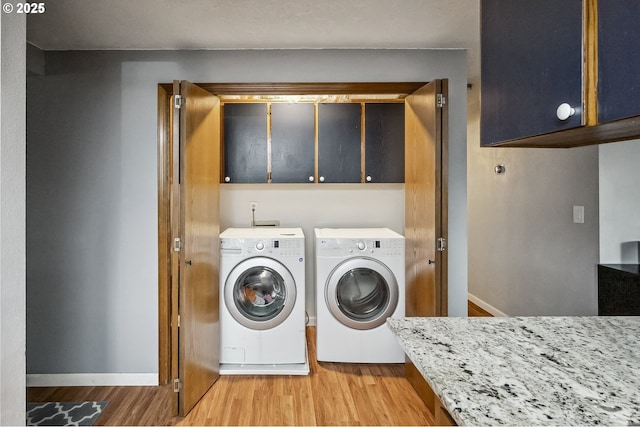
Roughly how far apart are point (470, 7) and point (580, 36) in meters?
1.54

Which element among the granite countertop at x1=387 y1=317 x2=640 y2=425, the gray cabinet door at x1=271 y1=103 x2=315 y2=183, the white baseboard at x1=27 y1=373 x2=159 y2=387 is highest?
the gray cabinet door at x1=271 y1=103 x2=315 y2=183

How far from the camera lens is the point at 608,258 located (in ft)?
8.61

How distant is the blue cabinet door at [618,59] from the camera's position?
A: 2.29 ft

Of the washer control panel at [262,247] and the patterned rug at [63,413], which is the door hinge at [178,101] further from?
the patterned rug at [63,413]

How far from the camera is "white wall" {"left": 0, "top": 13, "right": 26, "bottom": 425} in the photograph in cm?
142

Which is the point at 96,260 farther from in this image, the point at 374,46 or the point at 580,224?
the point at 580,224

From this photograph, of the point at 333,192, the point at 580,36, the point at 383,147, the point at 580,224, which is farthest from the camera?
the point at 333,192

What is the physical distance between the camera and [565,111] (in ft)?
2.73

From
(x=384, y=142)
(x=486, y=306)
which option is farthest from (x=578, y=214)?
(x=486, y=306)

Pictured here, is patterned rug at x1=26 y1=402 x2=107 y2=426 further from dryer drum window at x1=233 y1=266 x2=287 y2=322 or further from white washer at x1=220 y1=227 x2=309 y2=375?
dryer drum window at x1=233 y1=266 x2=287 y2=322

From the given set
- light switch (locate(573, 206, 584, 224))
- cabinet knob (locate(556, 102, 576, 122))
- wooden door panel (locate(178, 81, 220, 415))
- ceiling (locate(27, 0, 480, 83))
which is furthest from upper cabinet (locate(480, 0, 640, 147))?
light switch (locate(573, 206, 584, 224))

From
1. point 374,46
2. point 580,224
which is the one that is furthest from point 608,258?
point 374,46

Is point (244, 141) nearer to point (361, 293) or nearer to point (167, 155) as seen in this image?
point (167, 155)

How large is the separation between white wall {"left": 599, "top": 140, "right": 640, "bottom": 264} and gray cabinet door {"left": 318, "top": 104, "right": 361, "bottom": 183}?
5.71 feet
